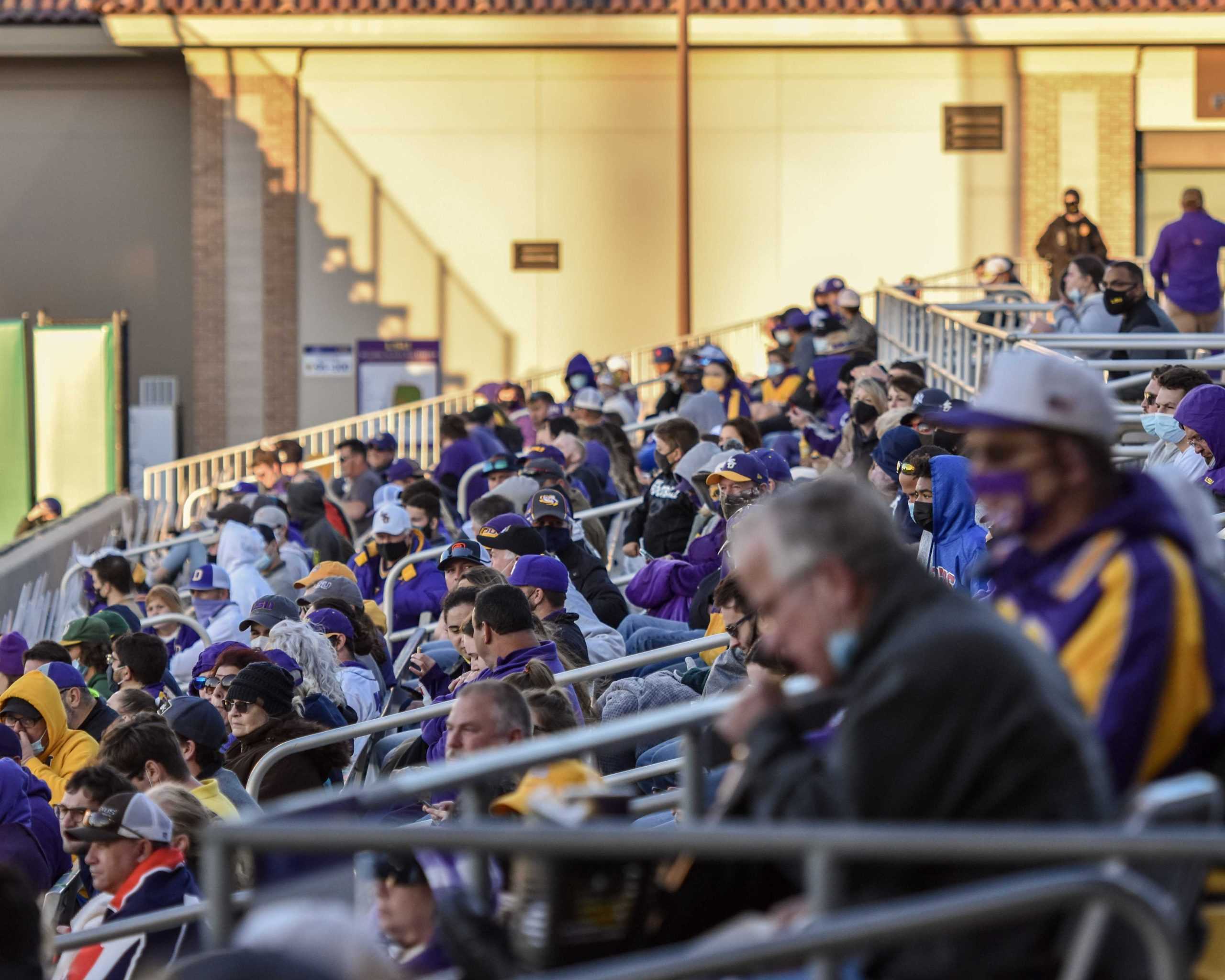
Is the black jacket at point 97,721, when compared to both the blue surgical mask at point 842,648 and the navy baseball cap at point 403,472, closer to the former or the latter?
the blue surgical mask at point 842,648

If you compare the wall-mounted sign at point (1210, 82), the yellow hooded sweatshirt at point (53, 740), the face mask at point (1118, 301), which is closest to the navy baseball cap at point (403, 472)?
the face mask at point (1118, 301)

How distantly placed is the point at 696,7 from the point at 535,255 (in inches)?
167

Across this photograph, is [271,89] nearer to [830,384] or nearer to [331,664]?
[830,384]

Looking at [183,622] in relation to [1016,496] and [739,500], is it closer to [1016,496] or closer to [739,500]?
[739,500]

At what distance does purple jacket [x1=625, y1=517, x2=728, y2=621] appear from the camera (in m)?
9.03

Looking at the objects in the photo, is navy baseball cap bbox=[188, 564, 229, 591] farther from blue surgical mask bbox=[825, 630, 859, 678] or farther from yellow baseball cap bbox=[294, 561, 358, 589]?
blue surgical mask bbox=[825, 630, 859, 678]

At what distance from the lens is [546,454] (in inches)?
468

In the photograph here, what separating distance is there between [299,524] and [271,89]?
13.5m

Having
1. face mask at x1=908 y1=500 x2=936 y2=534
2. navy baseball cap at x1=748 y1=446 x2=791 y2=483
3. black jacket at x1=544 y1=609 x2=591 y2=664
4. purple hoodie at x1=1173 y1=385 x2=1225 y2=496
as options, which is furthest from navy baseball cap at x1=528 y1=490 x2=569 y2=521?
purple hoodie at x1=1173 y1=385 x2=1225 y2=496

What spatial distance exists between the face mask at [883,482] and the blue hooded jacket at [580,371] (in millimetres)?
9135

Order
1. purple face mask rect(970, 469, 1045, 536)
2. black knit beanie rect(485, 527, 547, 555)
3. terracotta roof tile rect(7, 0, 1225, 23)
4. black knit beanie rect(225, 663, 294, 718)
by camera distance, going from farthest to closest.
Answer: terracotta roof tile rect(7, 0, 1225, 23)
black knit beanie rect(485, 527, 547, 555)
black knit beanie rect(225, 663, 294, 718)
purple face mask rect(970, 469, 1045, 536)

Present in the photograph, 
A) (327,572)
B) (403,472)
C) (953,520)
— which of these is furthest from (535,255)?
(953,520)

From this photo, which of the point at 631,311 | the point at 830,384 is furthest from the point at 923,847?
the point at 631,311

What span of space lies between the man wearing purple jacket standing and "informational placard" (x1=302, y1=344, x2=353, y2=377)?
14.4 meters
